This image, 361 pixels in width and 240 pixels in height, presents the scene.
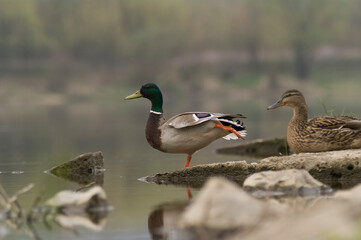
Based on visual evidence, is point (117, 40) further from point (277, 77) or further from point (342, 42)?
point (342, 42)

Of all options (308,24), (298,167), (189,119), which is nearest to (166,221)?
(298,167)

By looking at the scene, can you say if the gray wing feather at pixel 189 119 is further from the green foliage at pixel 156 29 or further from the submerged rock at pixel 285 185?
the green foliage at pixel 156 29

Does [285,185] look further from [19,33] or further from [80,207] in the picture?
[19,33]

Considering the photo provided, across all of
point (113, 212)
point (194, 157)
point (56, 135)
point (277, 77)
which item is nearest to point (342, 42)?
point (277, 77)

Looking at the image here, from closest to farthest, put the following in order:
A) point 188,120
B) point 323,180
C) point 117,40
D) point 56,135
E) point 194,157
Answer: point 323,180 → point 188,120 → point 194,157 → point 56,135 → point 117,40

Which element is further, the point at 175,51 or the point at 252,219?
the point at 175,51

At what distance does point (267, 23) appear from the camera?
52375 mm

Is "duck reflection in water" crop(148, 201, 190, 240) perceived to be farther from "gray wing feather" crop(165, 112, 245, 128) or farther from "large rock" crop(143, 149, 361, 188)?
"gray wing feather" crop(165, 112, 245, 128)

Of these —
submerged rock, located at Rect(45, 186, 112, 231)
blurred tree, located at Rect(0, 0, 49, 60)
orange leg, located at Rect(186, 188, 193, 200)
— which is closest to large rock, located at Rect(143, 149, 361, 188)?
orange leg, located at Rect(186, 188, 193, 200)

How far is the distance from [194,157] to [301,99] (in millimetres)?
2500

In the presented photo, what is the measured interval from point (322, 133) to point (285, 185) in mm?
1877

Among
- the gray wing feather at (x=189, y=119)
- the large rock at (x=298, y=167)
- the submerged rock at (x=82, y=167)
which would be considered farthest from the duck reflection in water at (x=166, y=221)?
the submerged rock at (x=82, y=167)

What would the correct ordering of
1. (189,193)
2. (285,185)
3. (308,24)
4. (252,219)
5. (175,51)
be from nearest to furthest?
(252,219), (285,185), (189,193), (175,51), (308,24)

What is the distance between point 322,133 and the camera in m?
8.01
